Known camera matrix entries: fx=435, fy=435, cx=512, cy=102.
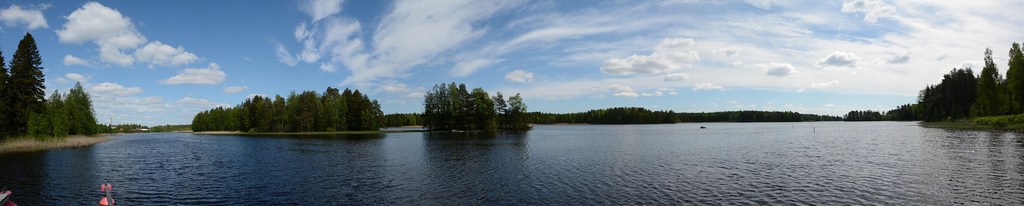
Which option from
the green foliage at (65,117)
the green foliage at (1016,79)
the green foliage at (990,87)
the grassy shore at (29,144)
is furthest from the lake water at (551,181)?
the green foliage at (990,87)

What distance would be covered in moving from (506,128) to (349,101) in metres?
50.8

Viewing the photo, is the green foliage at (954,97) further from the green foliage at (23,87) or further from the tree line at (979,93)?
the green foliage at (23,87)

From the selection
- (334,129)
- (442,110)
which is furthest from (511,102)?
(334,129)

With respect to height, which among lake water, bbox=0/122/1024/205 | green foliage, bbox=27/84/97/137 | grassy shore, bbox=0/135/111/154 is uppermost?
green foliage, bbox=27/84/97/137

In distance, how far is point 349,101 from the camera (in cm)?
13462

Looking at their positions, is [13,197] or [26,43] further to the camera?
[26,43]

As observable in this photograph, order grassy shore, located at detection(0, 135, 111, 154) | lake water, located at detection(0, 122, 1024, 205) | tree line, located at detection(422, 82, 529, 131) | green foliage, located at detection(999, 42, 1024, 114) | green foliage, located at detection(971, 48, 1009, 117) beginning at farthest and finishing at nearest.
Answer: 1. tree line, located at detection(422, 82, 529, 131)
2. green foliage, located at detection(971, 48, 1009, 117)
3. green foliage, located at detection(999, 42, 1024, 114)
4. grassy shore, located at detection(0, 135, 111, 154)
5. lake water, located at detection(0, 122, 1024, 205)

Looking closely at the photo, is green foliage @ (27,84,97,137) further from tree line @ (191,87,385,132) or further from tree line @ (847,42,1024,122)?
tree line @ (847,42,1024,122)

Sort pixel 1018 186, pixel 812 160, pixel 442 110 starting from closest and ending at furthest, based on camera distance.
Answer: pixel 1018 186 < pixel 812 160 < pixel 442 110

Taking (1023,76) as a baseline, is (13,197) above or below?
below

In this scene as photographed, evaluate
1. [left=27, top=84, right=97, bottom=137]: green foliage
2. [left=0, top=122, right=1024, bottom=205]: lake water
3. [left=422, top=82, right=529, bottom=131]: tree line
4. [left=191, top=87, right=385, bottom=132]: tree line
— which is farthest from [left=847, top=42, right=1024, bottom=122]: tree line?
[left=27, top=84, right=97, bottom=137]: green foliage

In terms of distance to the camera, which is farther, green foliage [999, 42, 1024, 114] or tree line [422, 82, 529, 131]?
tree line [422, 82, 529, 131]

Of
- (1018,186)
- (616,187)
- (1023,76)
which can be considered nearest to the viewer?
(1018,186)

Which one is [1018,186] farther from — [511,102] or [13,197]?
[511,102]
